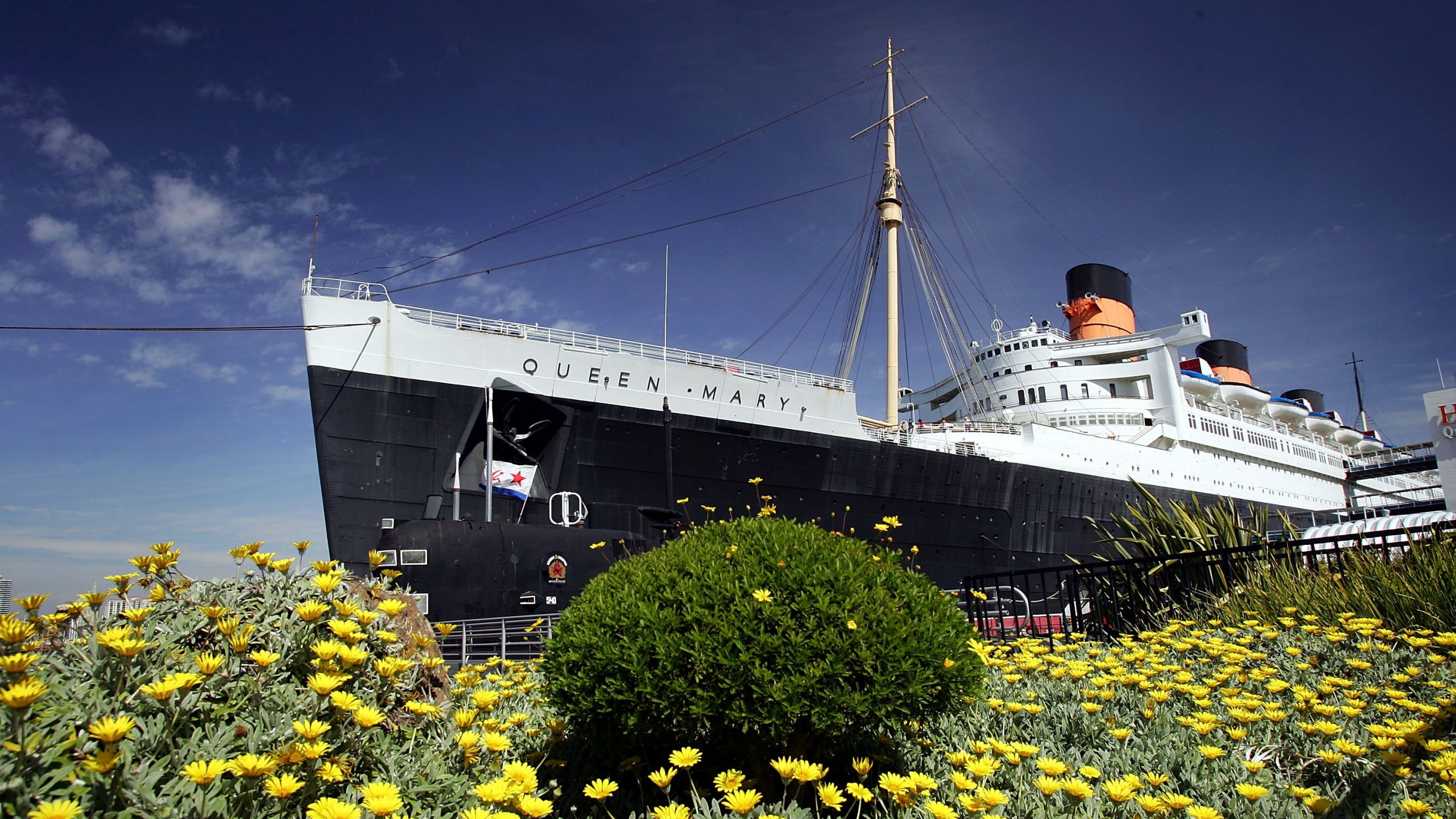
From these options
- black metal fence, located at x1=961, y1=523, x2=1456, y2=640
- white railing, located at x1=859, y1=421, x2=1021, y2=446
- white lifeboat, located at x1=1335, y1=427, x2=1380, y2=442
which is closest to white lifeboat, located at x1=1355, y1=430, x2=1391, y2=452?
white lifeboat, located at x1=1335, y1=427, x2=1380, y2=442

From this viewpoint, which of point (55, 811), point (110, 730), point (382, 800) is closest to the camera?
point (55, 811)

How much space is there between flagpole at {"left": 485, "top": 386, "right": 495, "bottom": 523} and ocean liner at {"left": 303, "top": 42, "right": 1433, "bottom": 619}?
7cm

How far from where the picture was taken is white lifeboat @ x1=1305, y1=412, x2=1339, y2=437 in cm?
3856

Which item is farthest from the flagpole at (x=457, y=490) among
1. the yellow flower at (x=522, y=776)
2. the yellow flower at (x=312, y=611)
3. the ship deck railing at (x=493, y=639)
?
the yellow flower at (x=522, y=776)

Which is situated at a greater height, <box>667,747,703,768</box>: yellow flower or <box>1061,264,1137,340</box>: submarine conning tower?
<box>1061,264,1137,340</box>: submarine conning tower

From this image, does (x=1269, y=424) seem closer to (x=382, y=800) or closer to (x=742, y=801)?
(x=742, y=801)

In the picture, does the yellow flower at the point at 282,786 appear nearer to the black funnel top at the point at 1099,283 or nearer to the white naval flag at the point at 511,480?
the white naval flag at the point at 511,480

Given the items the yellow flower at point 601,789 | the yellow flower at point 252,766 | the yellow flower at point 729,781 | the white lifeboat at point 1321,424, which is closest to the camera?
the yellow flower at point 252,766

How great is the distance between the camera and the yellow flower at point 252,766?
6.64 feet

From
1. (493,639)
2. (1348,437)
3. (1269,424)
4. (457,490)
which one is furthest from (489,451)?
(1348,437)

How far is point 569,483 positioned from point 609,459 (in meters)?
0.91

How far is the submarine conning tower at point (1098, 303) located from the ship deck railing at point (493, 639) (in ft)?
92.1

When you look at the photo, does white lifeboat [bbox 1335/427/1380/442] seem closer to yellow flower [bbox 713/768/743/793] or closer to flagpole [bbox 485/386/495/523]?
flagpole [bbox 485/386/495/523]

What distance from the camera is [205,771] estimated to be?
1972mm
